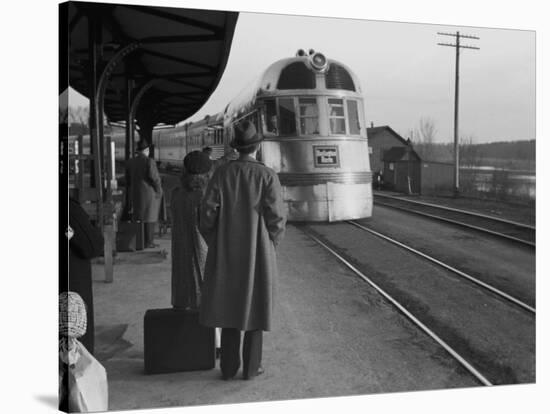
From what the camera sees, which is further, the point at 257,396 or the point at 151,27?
the point at 151,27

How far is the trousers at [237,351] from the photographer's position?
4.53 meters

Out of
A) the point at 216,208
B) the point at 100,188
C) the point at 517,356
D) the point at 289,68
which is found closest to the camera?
the point at 216,208

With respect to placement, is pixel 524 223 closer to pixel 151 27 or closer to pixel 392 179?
pixel 392 179

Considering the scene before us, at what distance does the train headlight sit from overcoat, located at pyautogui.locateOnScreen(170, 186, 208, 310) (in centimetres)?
129

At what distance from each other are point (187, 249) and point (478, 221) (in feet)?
7.90

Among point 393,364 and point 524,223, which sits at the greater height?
point 524,223

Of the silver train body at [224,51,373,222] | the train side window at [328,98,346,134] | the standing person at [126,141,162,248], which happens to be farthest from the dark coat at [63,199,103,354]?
the train side window at [328,98,346,134]

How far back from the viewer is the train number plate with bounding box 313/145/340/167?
5062mm

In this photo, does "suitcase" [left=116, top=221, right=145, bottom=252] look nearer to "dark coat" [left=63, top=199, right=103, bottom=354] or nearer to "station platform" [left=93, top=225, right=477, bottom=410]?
"station platform" [left=93, top=225, right=477, bottom=410]

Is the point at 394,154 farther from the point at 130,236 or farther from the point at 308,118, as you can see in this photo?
the point at 130,236

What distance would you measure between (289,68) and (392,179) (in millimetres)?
1133

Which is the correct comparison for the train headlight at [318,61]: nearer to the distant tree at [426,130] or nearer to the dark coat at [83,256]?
the distant tree at [426,130]

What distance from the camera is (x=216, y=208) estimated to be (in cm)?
445

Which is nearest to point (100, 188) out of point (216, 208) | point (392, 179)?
point (216, 208)
